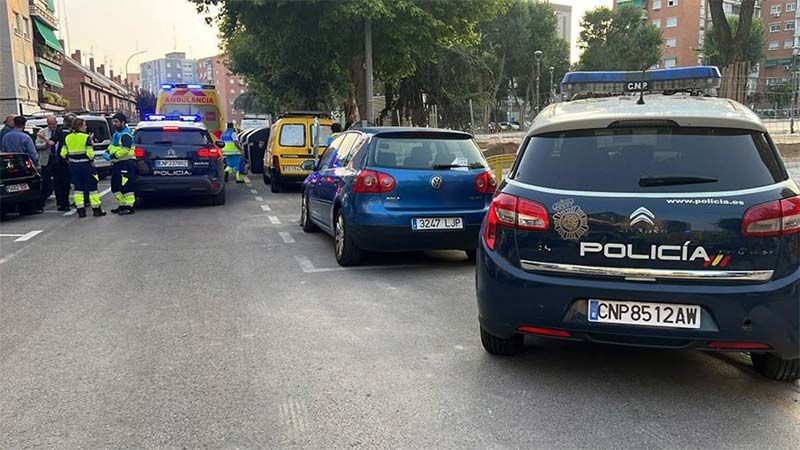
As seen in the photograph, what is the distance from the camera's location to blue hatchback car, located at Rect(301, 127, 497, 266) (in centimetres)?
705

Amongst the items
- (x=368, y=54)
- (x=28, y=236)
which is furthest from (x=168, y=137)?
(x=368, y=54)

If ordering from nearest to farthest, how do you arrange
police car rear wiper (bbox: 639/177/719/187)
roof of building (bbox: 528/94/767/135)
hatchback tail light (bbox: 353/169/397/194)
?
police car rear wiper (bbox: 639/177/719/187) < roof of building (bbox: 528/94/767/135) < hatchback tail light (bbox: 353/169/397/194)

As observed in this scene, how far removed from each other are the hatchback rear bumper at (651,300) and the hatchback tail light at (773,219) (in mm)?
244

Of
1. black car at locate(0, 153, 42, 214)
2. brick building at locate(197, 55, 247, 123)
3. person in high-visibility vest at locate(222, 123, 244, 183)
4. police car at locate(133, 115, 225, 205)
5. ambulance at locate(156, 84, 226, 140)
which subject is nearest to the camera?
black car at locate(0, 153, 42, 214)

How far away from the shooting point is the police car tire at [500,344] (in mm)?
4457

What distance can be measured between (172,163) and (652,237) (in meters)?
10.4

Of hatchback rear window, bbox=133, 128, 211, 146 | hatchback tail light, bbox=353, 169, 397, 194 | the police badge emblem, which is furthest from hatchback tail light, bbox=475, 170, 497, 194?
hatchback rear window, bbox=133, 128, 211, 146

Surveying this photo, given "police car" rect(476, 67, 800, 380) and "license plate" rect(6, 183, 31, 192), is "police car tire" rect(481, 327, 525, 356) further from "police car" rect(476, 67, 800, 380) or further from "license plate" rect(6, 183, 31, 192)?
"license plate" rect(6, 183, 31, 192)

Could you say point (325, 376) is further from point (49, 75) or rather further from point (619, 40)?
point (619, 40)

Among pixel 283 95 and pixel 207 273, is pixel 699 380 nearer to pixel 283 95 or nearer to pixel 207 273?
pixel 207 273

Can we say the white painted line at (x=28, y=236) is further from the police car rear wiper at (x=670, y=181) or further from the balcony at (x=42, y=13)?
the balcony at (x=42, y=13)

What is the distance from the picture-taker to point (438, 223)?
7.10m

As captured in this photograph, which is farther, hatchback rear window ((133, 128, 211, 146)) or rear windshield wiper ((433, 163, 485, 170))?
hatchback rear window ((133, 128, 211, 146))

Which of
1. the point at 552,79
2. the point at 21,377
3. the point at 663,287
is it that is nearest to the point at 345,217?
the point at 21,377
